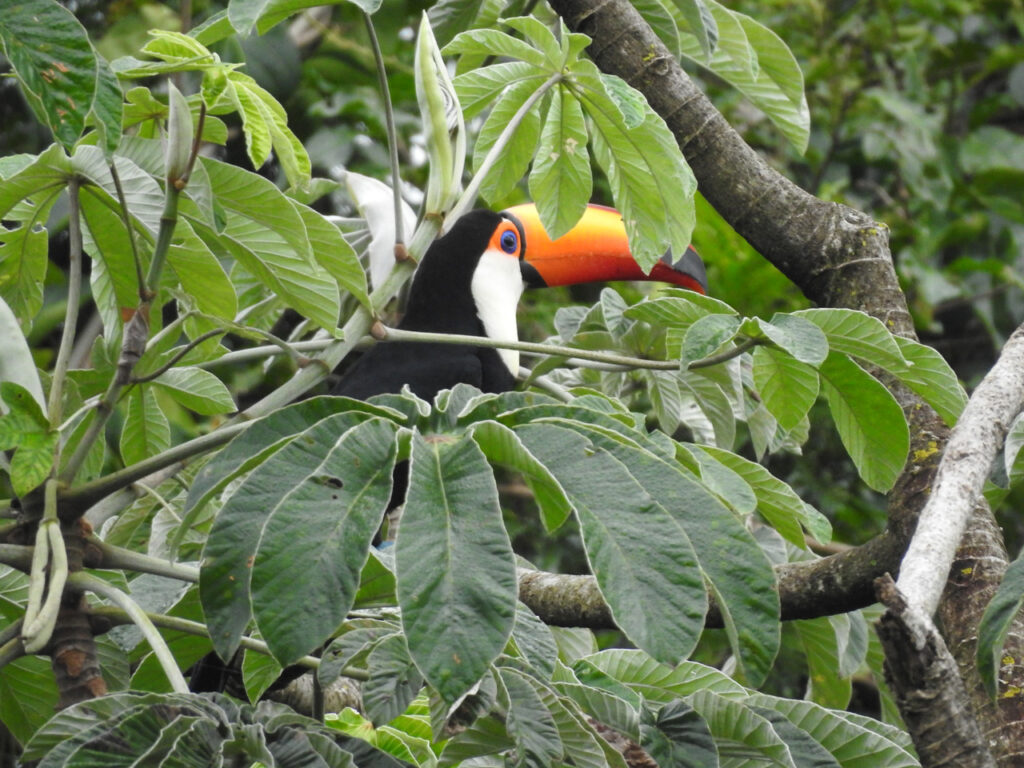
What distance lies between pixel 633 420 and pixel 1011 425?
296mm

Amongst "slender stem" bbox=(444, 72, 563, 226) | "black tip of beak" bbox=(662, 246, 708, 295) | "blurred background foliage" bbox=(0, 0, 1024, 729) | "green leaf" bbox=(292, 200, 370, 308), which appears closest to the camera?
"green leaf" bbox=(292, 200, 370, 308)

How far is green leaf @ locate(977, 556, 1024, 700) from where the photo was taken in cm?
66

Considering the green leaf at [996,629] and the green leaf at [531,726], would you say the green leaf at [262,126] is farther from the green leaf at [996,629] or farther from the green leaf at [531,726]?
the green leaf at [996,629]

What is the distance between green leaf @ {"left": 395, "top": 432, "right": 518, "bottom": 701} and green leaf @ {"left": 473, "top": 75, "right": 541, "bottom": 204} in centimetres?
53

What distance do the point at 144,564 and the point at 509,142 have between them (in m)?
0.56

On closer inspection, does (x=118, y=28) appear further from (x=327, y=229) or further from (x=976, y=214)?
(x=976, y=214)

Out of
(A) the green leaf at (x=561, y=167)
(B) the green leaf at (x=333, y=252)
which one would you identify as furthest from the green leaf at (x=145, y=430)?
(A) the green leaf at (x=561, y=167)

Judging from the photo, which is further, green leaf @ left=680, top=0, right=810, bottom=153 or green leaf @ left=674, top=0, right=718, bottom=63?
green leaf @ left=680, top=0, right=810, bottom=153

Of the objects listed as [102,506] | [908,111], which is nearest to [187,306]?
[102,506]

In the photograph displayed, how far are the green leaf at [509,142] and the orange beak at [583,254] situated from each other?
2.54 ft

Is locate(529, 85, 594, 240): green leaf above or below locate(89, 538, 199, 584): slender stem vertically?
above

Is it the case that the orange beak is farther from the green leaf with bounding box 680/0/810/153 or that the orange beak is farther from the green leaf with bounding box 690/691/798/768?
the green leaf with bounding box 690/691/798/768

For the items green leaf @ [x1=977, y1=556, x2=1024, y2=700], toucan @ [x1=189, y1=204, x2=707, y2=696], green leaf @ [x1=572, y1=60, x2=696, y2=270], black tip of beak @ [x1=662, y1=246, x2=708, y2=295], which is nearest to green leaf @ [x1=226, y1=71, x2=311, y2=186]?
green leaf @ [x1=572, y1=60, x2=696, y2=270]

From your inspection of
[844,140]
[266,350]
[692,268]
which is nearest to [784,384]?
[266,350]
